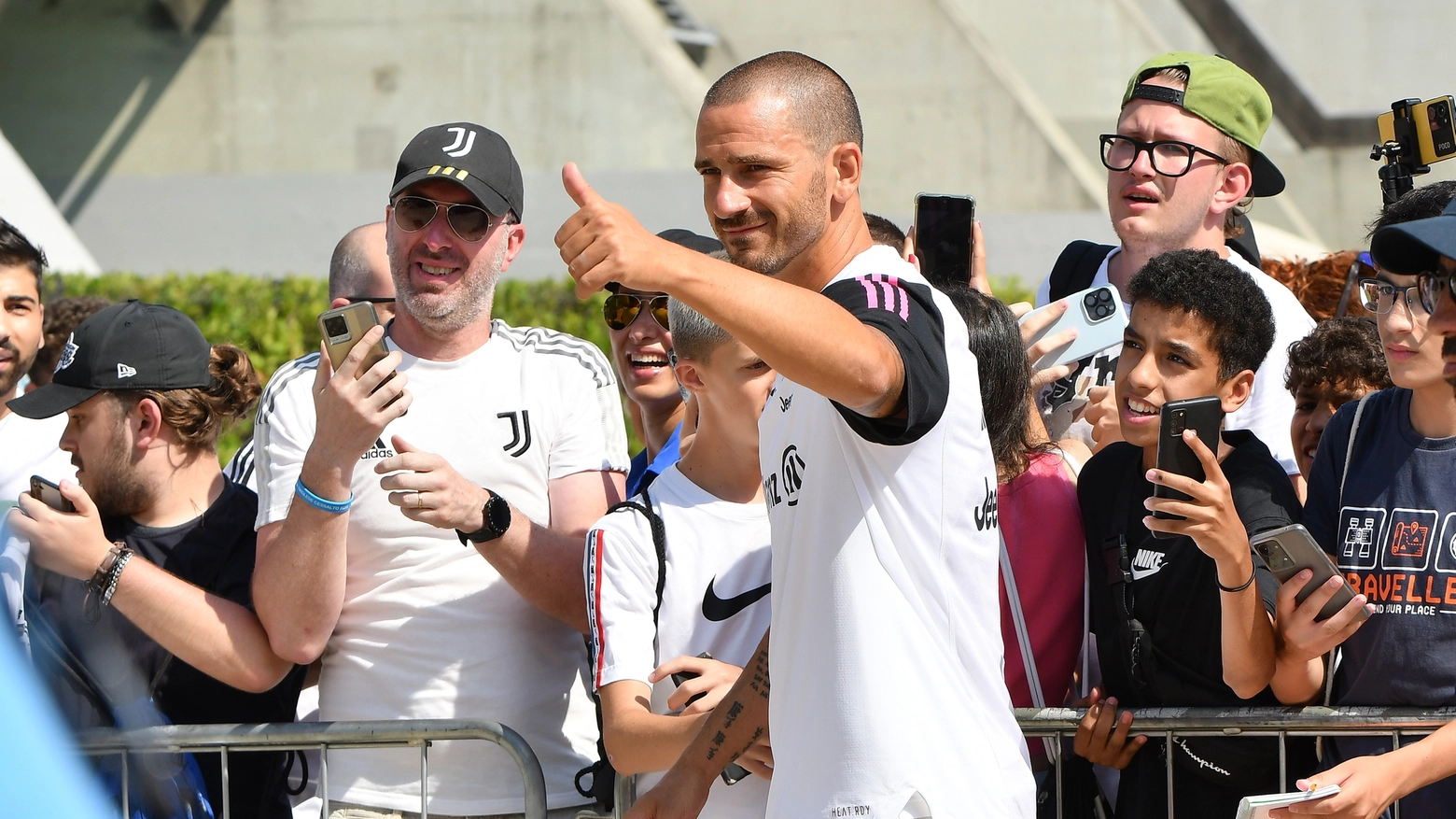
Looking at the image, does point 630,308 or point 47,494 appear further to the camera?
point 630,308

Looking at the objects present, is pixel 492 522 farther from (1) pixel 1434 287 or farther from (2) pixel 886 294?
(1) pixel 1434 287

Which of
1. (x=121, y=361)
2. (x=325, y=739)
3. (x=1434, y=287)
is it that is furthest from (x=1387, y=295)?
(x=121, y=361)

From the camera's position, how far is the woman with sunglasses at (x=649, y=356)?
15.5ft

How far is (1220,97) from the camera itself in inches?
175

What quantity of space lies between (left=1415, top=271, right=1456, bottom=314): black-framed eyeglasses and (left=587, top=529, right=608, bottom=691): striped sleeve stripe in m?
1.84

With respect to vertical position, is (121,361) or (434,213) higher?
(434,213)

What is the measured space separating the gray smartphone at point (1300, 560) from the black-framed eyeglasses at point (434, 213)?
2.09 m

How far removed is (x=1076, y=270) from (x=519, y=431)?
1930 millimetres

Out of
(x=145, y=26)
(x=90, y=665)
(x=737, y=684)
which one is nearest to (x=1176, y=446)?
(x=737, y=684)

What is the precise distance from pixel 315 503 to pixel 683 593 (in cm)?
89

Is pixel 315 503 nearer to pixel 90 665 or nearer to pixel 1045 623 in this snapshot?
pixel 90 665

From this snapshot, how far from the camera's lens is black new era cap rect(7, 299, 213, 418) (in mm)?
3801

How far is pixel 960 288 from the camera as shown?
11.3ft

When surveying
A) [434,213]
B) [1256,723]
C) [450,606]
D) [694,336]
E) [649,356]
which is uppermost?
[434,213]
